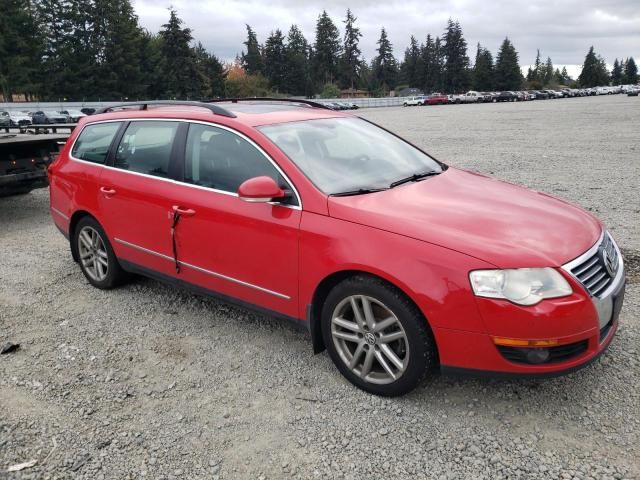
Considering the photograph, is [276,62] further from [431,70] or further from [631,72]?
[631,72]

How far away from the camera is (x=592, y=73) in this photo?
5310 inches

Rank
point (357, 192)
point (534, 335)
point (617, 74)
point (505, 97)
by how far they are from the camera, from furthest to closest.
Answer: point (617, 74) → point (505, 97) → point (357, 192) → point (534, 335)

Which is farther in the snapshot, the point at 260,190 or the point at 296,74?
the point at 296,74

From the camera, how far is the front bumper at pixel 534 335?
2631 mm

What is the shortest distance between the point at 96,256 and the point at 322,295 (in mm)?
2752

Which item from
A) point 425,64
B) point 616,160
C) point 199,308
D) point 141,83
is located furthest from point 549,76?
point 199,308

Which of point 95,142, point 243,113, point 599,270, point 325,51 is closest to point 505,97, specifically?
point 325,51

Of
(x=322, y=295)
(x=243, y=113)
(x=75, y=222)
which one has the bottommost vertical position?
(x=322, y=295)

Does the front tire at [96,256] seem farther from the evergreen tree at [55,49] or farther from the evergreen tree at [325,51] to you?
the evergreen tree at [325,51]

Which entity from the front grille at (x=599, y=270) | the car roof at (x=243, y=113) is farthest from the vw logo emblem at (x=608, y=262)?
the car roof at (x=243, y=113)

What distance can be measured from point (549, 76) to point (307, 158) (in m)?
149

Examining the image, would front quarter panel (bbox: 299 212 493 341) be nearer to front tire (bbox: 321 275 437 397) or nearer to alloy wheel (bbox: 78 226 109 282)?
front tire (bbox: 321 275 437 397)

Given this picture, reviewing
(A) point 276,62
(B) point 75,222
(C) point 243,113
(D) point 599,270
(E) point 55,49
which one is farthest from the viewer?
(A) point 276,62

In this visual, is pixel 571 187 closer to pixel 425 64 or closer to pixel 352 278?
pixel 352 278
